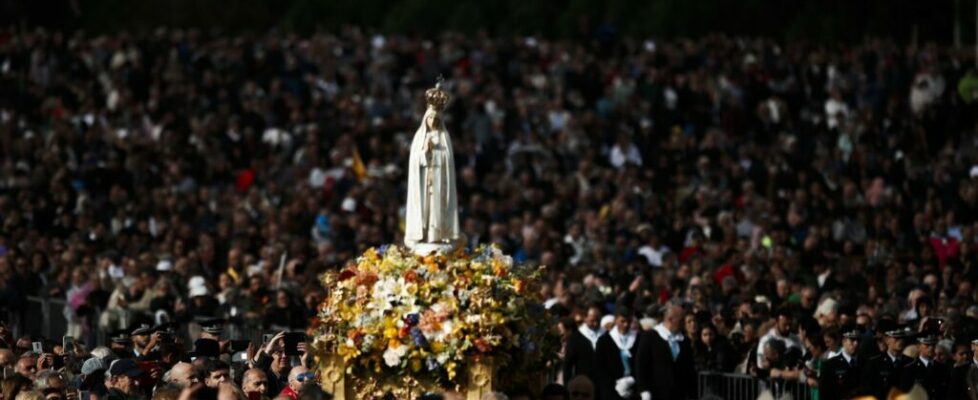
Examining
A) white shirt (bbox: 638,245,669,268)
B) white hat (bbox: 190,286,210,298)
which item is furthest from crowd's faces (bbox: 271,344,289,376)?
white shirt (bbox: 638,245,669,268)

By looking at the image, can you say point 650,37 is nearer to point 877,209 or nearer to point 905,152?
point 905,152

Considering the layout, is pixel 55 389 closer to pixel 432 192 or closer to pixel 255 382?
pixel 255 382

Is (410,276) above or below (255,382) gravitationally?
above

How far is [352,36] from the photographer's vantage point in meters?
52.5

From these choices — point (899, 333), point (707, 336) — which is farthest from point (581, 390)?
point (707, 336)

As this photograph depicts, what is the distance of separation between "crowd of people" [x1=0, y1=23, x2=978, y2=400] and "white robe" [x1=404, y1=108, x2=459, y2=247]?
5.66ft

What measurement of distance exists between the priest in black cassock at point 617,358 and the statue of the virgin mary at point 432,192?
276 centimetres

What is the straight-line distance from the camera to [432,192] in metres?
23.3

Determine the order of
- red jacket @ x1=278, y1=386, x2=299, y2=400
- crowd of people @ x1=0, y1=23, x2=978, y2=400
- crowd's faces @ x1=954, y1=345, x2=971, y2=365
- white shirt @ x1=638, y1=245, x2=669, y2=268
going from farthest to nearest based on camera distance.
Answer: white shirt @ x1=638, y1=245, x2=669, y2=268
crowd of people @ x1=0, y1=23, x2=978, y2=400
crowd's faces @ x1=954, y1=345, x2=971, y2=365
red jacket @ x1=278, y1=386, x2=299, y2=400

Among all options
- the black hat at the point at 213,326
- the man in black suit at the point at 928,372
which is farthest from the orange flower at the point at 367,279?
the man in black suit at the point at 928,372

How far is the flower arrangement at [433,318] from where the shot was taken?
2262 centimetres

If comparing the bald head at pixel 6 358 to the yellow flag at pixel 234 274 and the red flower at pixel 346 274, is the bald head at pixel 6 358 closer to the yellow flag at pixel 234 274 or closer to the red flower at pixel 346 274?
the red flower at pixel 346 274

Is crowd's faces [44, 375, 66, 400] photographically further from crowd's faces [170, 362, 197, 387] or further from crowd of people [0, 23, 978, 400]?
crowd's faces [170, 362, 197, 387]

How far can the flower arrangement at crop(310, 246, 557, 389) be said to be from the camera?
2262 cm
